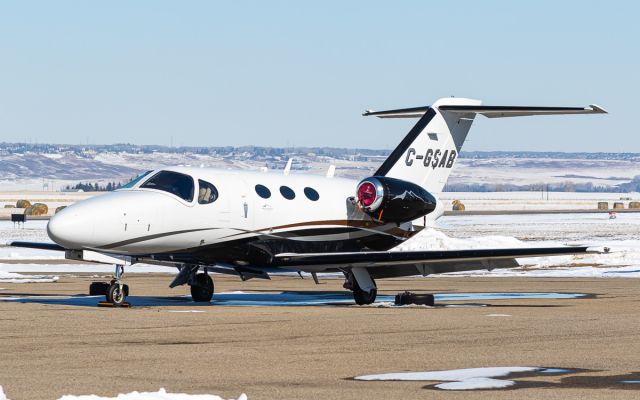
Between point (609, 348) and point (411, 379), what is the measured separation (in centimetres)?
435

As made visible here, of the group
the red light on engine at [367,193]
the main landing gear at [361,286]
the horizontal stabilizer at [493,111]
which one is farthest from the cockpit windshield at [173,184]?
the horizontal stabilizer at [493,111]

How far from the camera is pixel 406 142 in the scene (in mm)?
31031

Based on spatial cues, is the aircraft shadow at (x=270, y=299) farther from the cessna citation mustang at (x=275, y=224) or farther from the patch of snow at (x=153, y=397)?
the patch of snow at (x=153, y=397)

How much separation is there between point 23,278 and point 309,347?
21.6 meters

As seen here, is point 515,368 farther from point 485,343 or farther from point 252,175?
point 252,175

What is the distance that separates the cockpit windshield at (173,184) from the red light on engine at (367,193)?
4259 millimetres

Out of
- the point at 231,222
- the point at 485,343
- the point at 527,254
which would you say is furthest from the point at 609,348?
the point at 231,222

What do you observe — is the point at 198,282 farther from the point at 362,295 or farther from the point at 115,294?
the point at 362,295

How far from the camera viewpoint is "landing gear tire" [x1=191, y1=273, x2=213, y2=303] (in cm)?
2769

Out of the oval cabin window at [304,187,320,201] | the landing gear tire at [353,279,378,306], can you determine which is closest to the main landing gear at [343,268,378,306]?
the landing gear tire at [353,279,378,306]

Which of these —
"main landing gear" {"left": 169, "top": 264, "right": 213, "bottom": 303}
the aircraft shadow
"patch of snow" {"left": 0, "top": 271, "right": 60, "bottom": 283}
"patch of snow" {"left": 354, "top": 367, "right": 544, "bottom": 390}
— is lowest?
"patch of snow" {"left": 0, "top": 271, "right": 60, "bottom": 283}

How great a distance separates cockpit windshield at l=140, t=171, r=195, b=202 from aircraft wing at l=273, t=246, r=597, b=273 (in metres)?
2.61

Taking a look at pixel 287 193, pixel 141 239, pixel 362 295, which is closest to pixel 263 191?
pixel 287 193

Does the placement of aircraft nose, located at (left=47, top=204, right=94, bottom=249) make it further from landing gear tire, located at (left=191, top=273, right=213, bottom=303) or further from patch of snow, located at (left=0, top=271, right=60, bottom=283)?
patch of snow, located at (left=0, top=271, right=60, bottom=283)
